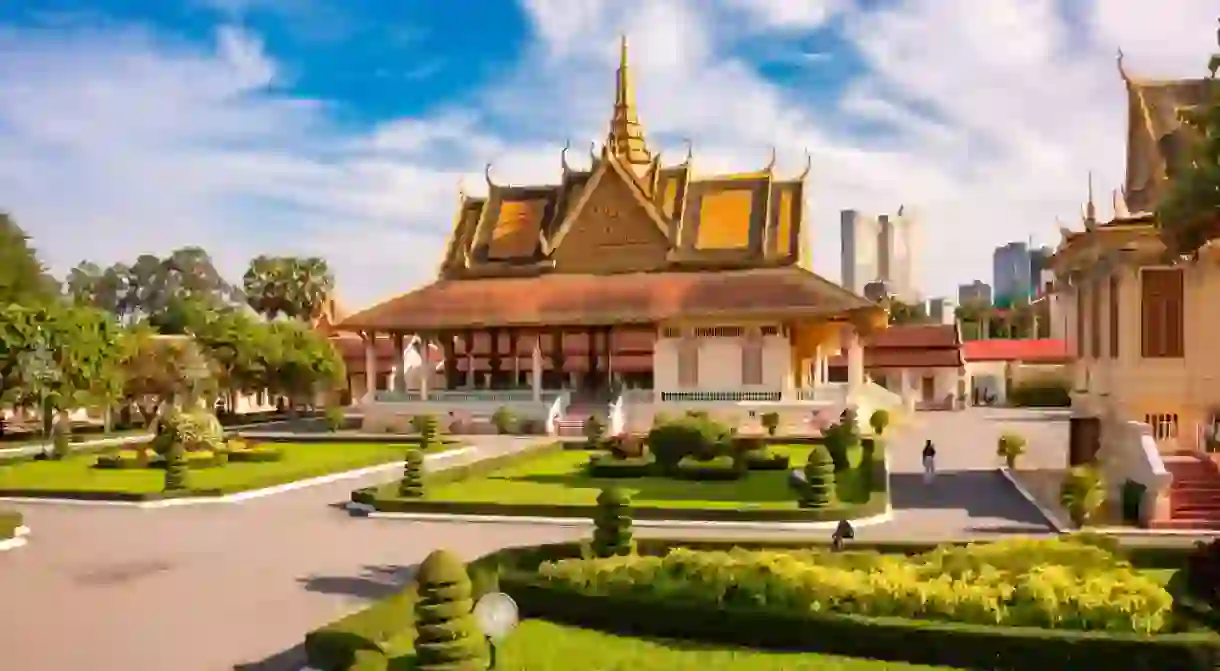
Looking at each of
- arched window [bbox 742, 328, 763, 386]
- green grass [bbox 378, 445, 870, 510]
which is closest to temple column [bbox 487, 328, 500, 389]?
arched window [bbox 742, 328, 763, 386]

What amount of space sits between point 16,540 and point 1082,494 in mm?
18017

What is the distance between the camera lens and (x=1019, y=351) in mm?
70062

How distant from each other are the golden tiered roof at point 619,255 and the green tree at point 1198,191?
93.0 feet

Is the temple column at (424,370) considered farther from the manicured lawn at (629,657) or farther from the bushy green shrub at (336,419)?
the manicured lawn at (629,657)

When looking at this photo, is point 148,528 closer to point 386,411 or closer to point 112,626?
point 112,626

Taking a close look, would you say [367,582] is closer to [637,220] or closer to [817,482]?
[817,482]

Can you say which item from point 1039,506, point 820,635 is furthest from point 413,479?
point 820,635

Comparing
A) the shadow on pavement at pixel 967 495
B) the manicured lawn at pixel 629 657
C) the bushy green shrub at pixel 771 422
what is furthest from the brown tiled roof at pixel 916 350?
the manicured lawn at pixel 629 657

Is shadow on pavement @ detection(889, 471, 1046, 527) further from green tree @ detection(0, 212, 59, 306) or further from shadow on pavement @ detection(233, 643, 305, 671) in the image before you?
green tree @ detection(0, 212, 59, 306)

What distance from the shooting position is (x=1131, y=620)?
1098 cm

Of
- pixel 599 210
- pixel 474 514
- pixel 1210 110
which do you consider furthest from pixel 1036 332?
pixel 1210 110

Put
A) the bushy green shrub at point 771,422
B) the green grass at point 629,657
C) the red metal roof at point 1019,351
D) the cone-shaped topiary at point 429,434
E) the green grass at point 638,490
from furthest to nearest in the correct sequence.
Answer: the red metal roof at point 1019,351
the bushy green shrub at point 771,422
the cone-shaped topiary at point 429,434
the green grass at point 638,490
the green grass at point 629,657

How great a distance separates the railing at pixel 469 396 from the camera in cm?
4238

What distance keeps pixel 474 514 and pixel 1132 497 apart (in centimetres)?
1165
